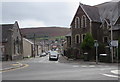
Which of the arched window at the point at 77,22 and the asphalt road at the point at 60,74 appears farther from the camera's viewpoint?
the arched window at the point at 77,22

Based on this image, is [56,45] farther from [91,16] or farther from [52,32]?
[91,16]

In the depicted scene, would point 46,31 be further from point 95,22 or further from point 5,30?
point 95,22

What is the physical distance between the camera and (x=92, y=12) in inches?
1986

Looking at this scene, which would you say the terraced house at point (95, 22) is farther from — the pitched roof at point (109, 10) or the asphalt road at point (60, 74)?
the asphalt road at point (60, 74)

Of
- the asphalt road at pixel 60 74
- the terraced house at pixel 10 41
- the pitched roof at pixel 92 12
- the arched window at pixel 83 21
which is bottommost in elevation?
the asphalt road at pixel 60 74

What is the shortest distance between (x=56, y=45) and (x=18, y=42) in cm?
8940

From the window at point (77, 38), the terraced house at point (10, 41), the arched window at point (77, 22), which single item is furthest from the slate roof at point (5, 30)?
the window at point (77, 38)

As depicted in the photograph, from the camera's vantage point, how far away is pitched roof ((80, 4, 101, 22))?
158 feet

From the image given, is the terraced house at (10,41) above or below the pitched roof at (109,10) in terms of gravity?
below

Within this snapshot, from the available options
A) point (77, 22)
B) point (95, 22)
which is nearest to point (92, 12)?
point (95, 22)

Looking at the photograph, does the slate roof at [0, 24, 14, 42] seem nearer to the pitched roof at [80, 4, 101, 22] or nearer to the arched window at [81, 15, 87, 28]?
the arched window at [81, 15, 87, 28]

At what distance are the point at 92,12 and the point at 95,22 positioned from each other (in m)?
3.64

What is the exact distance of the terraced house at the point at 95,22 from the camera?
1774 inches

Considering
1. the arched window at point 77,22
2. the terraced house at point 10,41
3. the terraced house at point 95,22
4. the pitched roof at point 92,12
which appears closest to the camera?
the terraced house at point 95,22
